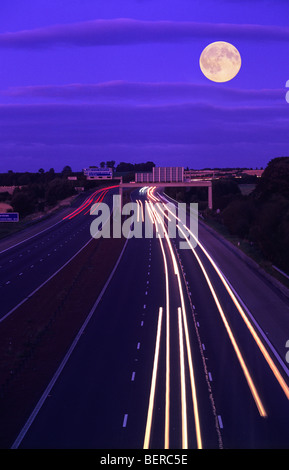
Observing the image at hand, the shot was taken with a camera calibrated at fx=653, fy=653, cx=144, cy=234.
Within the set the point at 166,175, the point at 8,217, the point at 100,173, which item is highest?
the point at 100,173

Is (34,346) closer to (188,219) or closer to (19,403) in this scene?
(19,403)

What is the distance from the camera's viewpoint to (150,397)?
18734 millimetres

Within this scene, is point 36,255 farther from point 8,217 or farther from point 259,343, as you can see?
point 259,343

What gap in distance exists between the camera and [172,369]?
21.8 metres

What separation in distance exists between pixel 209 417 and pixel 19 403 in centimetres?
539

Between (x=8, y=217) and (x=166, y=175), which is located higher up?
(x=166, y=175)

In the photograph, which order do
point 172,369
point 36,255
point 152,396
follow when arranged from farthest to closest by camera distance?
point 36,255
point 172,369
point 152,396

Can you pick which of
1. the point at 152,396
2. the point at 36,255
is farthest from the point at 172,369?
the point at 36,255

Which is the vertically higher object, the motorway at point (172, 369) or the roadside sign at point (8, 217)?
the roadside sign at point (8, 217)

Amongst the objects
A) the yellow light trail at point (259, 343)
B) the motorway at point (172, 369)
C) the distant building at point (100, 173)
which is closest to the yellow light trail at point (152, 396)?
the motorway at point (172, 369)

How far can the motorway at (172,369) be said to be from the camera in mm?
15891

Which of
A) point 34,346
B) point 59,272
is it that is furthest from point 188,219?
point 34,346

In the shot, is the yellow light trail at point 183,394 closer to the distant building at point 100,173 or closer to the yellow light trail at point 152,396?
the yellow light trail at point 152,396
